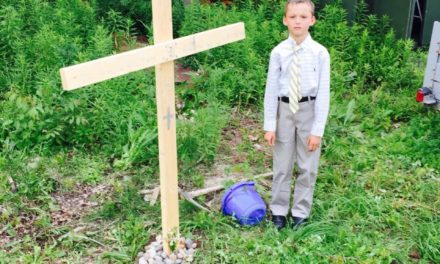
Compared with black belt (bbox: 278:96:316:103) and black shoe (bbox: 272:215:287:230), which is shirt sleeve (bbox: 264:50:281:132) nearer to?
black belt (bbox: 278:96:316:103)

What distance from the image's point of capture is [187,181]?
4.53 meters

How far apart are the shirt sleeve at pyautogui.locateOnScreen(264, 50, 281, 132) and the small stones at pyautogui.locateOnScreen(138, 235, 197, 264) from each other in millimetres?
939

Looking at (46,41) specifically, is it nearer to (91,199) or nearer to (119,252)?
(91,199)

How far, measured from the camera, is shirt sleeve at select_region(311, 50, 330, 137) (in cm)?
354

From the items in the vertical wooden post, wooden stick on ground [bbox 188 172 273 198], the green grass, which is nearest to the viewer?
the vertical wooden post

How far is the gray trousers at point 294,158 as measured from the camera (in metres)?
3.68

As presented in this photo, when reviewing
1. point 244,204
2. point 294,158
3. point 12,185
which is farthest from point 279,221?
point 12,185

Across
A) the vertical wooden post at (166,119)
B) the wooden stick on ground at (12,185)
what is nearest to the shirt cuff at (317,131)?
the vertical wooden post at (166,119)

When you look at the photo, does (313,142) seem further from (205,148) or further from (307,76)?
(205,148)

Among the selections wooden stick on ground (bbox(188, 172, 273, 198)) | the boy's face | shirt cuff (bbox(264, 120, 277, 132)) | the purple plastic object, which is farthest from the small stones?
the boy's face

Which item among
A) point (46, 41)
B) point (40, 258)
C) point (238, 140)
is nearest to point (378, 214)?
point (238, 140)

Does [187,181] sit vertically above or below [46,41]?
below

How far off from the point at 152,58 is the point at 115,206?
1.56 metres

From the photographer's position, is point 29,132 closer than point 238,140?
Yes
